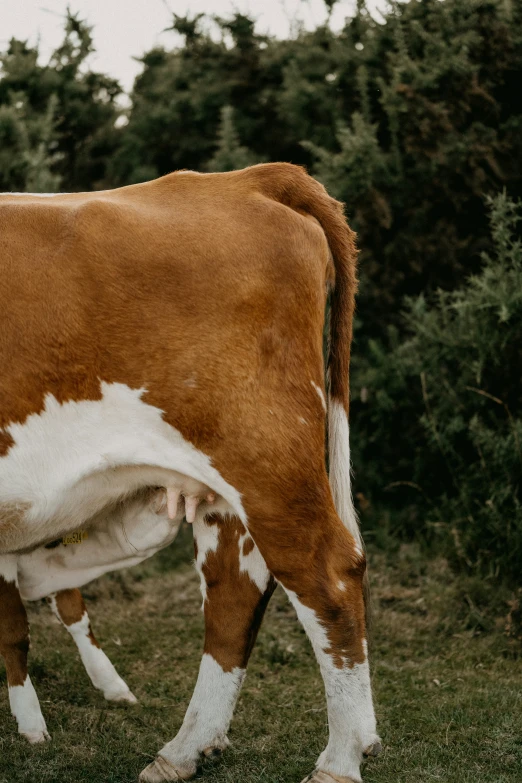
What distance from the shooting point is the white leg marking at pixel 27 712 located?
3568 mm

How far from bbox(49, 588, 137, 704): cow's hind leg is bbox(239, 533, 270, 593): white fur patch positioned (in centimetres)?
106

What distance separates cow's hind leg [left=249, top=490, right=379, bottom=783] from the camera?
288 centimetres

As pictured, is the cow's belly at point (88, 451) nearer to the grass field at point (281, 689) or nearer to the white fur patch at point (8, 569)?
the white fur patch at point (8, 569)

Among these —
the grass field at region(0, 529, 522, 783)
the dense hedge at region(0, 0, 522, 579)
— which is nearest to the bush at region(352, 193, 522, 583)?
the dense hedge at region(0, 0, 522, 579)

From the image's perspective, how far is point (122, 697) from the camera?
400 cm

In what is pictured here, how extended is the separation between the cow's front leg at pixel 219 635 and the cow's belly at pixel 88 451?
50 centimetres

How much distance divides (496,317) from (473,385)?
17.8 inches

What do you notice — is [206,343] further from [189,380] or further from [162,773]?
[162,773]

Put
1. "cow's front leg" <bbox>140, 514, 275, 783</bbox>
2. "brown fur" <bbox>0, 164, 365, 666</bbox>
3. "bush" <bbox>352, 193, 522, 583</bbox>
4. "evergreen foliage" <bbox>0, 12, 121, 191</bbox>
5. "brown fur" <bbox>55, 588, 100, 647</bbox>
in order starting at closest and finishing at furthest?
"brown fur" <bbox>0, 164, 365, 666</bbox> < "cow's front leg" <bbox>140, 514, 275, 783</bbox> < "brown fur" <bbox>55, 588, 100, 647</bbox> < "bush" <bbox>352, 193, 522, 583</bbox> < "evergreen foliage" <bbox>0, 12, 121, 191</bbox>

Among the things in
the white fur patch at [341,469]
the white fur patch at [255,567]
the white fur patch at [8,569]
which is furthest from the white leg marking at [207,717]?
the white fur patch at [8,569]

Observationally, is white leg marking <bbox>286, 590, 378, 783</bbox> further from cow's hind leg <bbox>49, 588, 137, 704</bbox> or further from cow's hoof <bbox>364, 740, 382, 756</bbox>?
cow's hind leg <bbox>49, 588, 137, 704</bbox>

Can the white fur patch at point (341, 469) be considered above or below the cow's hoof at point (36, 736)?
above

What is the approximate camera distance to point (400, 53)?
6312mm

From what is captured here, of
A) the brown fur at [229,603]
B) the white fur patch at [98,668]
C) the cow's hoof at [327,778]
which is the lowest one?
the white fur patch at [98,668]
